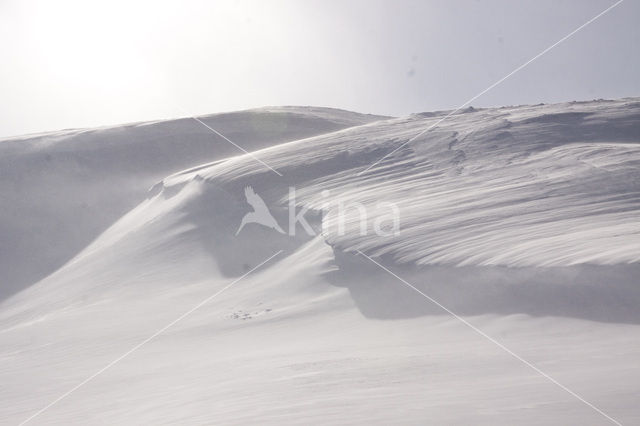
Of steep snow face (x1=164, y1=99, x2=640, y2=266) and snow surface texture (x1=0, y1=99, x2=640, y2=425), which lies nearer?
snow surface texture (x1=0, y1=99, x2=640, y2=425)

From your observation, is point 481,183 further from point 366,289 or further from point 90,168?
point 90,168

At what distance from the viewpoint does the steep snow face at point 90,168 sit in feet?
47.0

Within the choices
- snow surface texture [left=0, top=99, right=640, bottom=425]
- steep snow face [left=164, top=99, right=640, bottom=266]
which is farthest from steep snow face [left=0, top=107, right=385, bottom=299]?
steep snow face [left=164, top=99, right=640, bottom=266]

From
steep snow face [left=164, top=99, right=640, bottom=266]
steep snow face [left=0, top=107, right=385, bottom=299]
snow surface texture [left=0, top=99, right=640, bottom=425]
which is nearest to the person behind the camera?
snow surface texture [left=0, top=99, right=640, bottom=425]

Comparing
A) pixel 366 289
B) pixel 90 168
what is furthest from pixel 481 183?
pixel 90 168

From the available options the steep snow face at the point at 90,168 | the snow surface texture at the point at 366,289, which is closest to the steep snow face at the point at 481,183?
the snow surface texture at the point at 366,289

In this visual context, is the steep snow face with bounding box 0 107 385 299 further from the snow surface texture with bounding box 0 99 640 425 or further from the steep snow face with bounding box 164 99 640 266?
the steep snow face with bounding box 164 99 640 266

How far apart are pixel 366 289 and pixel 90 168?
11574 millimetres

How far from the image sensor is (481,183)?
8797 millimetres

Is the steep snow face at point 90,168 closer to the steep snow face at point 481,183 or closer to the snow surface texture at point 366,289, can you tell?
the snow surface texture at point 366,289

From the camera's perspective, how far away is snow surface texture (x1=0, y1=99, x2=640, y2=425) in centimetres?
413

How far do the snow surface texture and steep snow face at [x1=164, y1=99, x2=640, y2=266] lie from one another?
3cm

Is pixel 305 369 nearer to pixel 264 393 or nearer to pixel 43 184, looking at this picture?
pixel 264 393

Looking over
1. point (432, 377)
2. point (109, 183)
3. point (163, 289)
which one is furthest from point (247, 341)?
point (109, 183)
